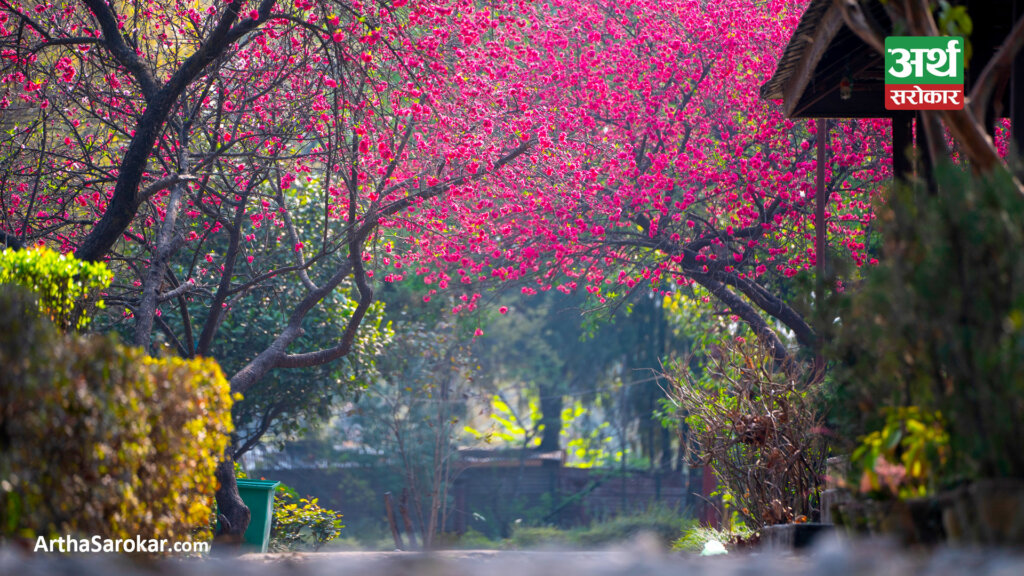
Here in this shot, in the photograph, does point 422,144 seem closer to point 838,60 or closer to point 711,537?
point 838,60

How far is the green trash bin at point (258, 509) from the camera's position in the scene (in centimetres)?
762

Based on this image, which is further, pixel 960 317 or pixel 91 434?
pixel 91 434

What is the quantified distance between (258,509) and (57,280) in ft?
10.8

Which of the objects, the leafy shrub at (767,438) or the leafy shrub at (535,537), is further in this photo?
the leafy shrub at (535,537)

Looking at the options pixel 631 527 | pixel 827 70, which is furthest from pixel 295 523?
pixel 631 527

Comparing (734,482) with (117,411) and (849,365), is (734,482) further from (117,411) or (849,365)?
(117,411)

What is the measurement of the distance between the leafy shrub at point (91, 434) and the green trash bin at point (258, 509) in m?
3.77

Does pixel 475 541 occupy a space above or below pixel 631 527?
below

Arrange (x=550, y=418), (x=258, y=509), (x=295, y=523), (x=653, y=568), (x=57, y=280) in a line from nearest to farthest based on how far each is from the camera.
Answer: (x=653, y=568) < (x=57, y=280) < (x=258, y=509) < (x=295, y=523) < (x=550, y=418)

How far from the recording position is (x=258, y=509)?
25.3 feet

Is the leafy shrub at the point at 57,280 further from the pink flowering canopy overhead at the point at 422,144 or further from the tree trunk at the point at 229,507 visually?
the tree trunk at the point at 229,507

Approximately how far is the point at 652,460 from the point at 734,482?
1428cm

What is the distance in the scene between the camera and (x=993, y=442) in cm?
270

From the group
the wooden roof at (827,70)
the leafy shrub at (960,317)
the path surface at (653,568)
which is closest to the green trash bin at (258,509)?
the path surface at (653,568)
